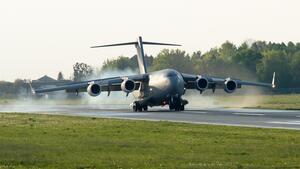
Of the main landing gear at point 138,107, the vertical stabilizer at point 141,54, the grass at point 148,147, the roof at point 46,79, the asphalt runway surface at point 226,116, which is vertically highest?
the roof at point 46,79

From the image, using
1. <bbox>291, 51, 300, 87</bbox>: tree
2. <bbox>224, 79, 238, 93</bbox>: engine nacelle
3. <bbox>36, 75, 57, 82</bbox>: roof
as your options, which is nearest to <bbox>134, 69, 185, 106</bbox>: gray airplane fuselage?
<bbox>224, 79, 238, 93</bbox>: engine nacelle

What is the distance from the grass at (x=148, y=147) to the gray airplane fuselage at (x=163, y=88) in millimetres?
21855

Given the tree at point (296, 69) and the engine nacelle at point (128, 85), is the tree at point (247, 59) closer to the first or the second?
the tree at point (296, 69)

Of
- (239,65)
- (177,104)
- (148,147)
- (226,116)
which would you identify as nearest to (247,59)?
(239,65)

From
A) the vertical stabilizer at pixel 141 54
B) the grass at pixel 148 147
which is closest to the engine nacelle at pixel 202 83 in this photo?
the vertical stabilizer at pixel 141 54

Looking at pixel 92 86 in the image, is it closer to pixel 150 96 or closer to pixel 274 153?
pixel 150 96

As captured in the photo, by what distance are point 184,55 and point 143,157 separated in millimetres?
94940

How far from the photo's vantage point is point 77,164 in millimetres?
21094

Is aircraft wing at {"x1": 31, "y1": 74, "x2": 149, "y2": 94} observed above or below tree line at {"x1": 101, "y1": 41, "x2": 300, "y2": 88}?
below

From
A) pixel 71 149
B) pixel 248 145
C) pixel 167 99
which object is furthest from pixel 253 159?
pixel 167 99

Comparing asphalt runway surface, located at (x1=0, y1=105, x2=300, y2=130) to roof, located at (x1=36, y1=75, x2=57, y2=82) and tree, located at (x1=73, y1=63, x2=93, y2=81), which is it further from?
roof, located at (x1=36, y1=75, x2=57, y2=82)

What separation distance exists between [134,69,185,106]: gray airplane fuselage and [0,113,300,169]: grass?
21.9m

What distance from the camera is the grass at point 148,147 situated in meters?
21.4

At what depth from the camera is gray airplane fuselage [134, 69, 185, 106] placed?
193ft
